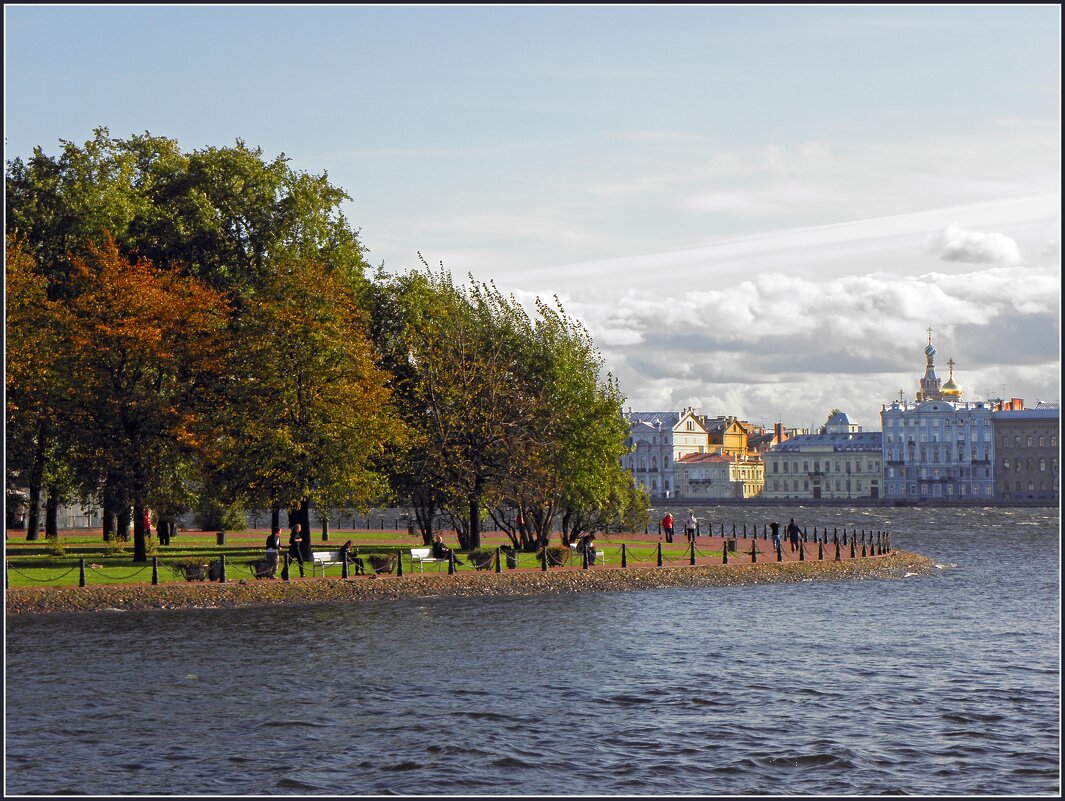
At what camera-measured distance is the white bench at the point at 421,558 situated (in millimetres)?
49375

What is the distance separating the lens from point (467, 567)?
5141 centimetres

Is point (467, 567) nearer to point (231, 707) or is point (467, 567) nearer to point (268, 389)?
point (268, 389)

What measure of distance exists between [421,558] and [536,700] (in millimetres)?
21071

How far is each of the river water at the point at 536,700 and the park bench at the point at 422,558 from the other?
402 cm

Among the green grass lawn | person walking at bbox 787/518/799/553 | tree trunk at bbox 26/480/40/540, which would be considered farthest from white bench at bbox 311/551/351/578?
person walking at bbox 787/518/799/553

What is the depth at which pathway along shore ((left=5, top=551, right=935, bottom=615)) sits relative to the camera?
134 ft

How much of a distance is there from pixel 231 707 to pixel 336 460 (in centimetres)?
2340

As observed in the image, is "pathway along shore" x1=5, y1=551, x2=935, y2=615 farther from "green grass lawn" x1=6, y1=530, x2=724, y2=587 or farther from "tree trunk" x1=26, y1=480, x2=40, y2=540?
"tree trunk" x1=26, y1=480, x2=40, y2=540

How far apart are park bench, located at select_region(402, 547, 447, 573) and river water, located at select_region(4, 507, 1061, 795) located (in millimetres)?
4020

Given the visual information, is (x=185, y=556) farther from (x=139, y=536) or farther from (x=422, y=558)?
(x=422, y=558)

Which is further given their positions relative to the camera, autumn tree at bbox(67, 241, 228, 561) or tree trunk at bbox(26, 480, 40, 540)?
tree trunk at bbox(26, 480, 40, 540)

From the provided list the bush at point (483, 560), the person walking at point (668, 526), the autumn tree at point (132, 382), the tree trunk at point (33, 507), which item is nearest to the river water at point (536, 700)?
the bush at point (483, 560)

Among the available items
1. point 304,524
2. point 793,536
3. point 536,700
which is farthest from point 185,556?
point 536,700

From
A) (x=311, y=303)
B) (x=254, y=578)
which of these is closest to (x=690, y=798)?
(x=254, y=578)
